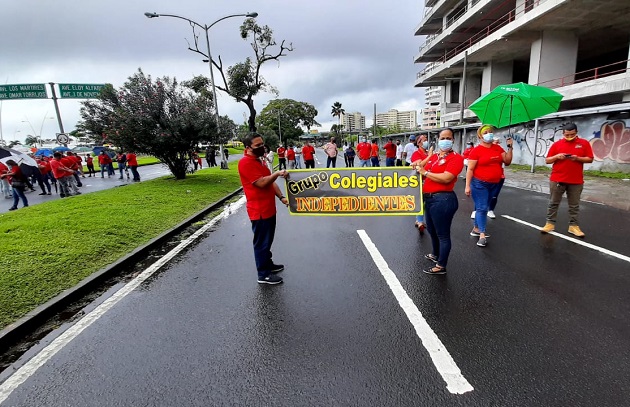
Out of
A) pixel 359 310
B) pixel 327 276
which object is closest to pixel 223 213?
pixel 327 276

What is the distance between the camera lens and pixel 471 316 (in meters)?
3.27

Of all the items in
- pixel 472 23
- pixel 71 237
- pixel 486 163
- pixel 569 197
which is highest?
pixel 472 23

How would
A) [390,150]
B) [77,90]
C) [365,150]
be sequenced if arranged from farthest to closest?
1. [77,90]
2. [390,150]
3. [365,150]

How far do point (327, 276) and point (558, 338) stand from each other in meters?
2.46

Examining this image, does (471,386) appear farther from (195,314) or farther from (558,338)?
(195,314)

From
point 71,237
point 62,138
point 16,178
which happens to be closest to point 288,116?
point 62,138

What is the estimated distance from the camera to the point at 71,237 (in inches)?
231

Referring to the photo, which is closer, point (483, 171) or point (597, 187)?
point (483, 171)

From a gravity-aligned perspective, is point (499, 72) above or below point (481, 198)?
above

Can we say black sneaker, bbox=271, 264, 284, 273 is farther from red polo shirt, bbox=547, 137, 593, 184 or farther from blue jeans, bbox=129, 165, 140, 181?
blue jeans, bbox=129, 165, 140, 181

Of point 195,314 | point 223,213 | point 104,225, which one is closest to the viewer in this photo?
point 195,314

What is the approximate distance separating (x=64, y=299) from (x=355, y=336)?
133 inches

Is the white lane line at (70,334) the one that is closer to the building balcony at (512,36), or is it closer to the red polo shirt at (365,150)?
the red polo shirt at (365,150)

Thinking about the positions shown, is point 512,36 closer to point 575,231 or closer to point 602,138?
point 602,138
